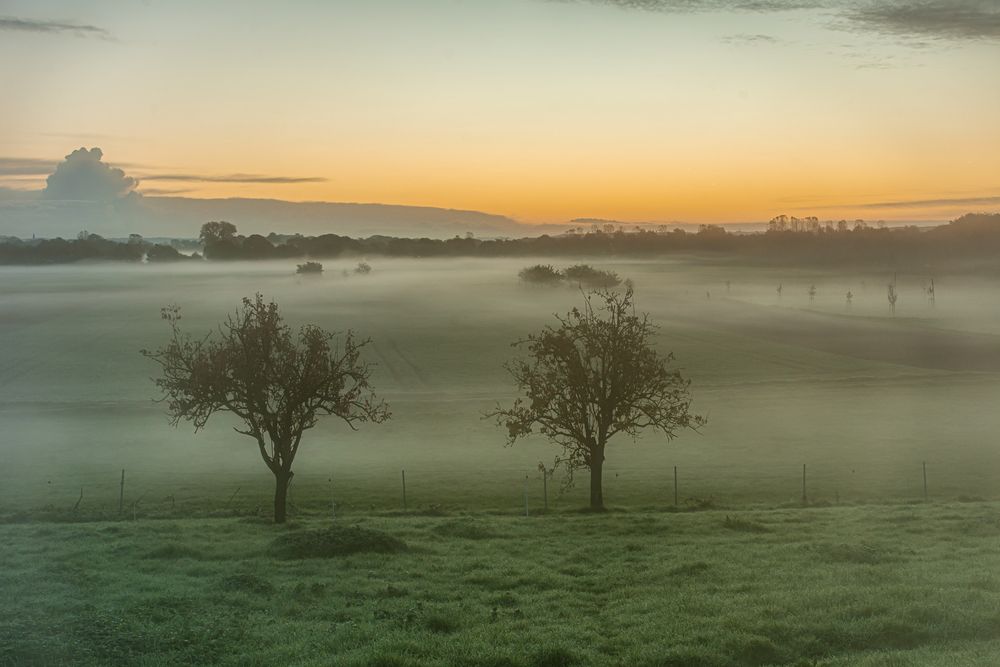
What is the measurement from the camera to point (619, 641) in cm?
1672

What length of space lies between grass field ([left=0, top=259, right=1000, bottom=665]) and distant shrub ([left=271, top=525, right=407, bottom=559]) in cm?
66

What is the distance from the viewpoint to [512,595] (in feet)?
68.0

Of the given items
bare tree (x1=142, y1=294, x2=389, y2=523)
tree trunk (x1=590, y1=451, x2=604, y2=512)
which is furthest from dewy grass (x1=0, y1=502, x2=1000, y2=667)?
tree trunk (x1=590, y1=451, x2=604, y2=512)

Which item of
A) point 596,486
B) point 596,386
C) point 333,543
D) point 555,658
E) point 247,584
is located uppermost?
point 596,386

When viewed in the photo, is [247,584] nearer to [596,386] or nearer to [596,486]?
[596,486]

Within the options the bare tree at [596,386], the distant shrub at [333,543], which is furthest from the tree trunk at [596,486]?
the distant shrub at [333,543]

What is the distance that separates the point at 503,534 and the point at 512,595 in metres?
10.1

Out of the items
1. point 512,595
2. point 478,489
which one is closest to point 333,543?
point 512,595

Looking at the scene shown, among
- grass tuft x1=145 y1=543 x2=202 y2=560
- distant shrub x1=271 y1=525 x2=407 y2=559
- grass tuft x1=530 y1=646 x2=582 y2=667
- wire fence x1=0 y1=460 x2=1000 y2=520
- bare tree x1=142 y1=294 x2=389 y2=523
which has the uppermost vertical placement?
bare tree x1=142 y1=294 x2=389 y2=523

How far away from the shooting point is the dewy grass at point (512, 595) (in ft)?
52.9

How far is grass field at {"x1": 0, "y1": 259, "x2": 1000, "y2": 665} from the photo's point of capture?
16.8 meters

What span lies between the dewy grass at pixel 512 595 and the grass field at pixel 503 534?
0.27 feet

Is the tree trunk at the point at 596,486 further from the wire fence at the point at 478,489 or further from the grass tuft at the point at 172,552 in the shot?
the grass tuft at the point at 172,552

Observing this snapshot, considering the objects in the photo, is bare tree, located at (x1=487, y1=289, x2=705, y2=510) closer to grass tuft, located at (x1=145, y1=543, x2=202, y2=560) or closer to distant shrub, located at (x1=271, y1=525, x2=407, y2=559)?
distant shrub, located at (x1=271, y1=525, x2=407, y2=559)
